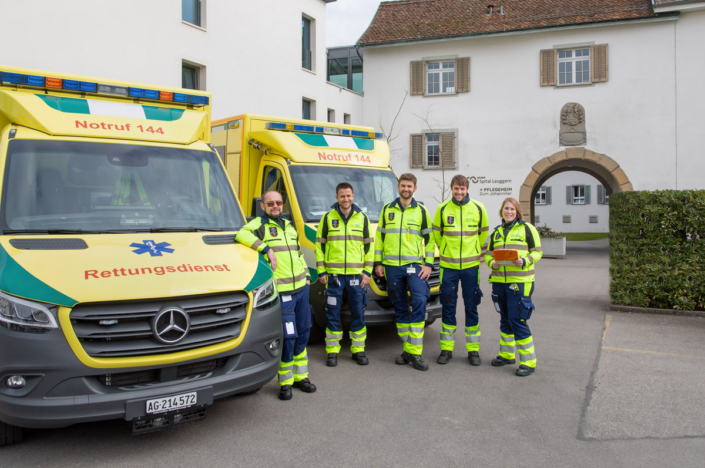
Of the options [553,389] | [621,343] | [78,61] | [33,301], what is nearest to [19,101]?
[33,301]

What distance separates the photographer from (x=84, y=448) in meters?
3.85

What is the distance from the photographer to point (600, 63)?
1984cm

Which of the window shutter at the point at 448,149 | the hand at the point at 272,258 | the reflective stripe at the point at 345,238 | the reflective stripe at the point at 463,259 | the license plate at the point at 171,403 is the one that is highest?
the window shutter at the point at 448,149

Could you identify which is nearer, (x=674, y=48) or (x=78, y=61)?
(x=78, y=61)

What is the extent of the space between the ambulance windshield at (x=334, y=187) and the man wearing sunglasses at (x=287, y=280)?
145 cm

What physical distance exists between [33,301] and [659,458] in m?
4.03

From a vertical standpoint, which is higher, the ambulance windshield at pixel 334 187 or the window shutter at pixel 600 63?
the window shutter at pixel 600 63

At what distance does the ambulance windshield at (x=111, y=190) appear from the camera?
4137 millimetres

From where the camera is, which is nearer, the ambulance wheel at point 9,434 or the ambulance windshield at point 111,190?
the ambulance wheel at point 9,434

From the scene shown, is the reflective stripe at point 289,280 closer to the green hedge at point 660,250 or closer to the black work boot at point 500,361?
the black work boot at point 500,361

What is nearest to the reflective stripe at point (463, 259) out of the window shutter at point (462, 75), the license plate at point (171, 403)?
the license plate at point (171, 403)

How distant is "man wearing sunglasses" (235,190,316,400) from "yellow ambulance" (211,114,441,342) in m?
1.13

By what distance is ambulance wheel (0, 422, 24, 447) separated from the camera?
3.74 m

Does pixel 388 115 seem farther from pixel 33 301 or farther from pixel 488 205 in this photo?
pixel 33 301
